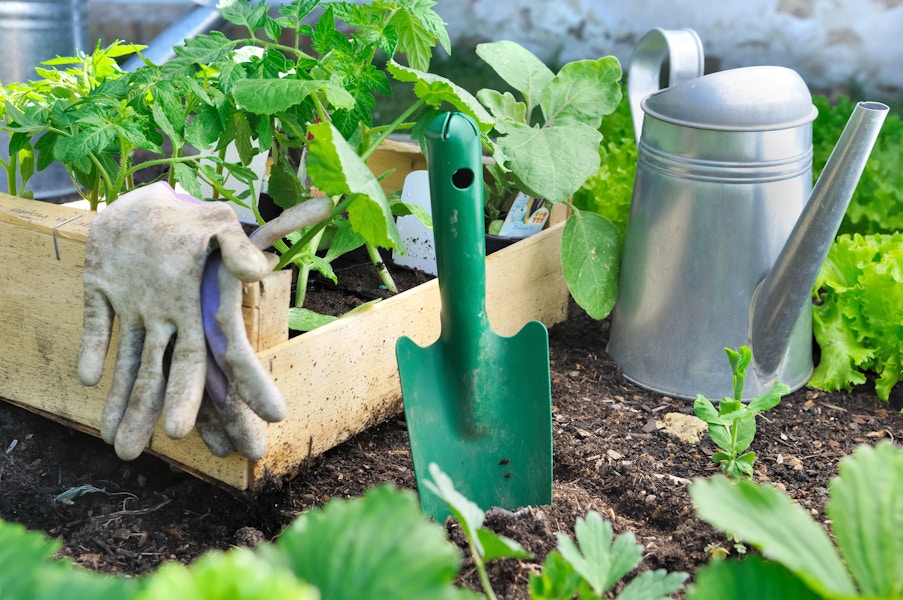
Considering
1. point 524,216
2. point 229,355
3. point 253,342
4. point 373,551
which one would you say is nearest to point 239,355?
point 229,355

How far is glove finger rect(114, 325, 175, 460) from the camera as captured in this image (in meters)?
1.01

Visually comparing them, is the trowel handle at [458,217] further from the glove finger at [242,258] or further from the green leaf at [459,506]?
the green leaf at [459,506]

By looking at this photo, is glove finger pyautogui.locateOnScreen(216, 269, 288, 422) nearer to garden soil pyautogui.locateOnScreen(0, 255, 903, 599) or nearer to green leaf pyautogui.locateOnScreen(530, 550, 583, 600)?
garden soil pyautogui.locateOnScreen(0, 255, 903, 599)

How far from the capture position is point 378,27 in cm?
123

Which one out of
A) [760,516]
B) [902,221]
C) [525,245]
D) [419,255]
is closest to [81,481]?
[419,255]

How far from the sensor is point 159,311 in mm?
1001

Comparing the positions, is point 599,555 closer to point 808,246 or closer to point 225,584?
point 225,584

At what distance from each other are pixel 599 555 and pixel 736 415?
19.7 inches

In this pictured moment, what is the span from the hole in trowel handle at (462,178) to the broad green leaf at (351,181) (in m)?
0.10

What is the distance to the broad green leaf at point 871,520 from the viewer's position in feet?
1.49

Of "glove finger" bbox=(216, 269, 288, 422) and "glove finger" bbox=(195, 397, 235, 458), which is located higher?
"glove finger" bbox=(216, 269, 288, 422)

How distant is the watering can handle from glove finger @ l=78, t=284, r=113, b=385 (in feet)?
3.13

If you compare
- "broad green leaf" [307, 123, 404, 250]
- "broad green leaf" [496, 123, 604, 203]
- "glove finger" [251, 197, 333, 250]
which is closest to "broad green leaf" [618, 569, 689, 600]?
"broad green leaf" [307, 123, 404, 250]

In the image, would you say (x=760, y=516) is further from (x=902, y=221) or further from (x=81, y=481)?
(x=902, y=221)
